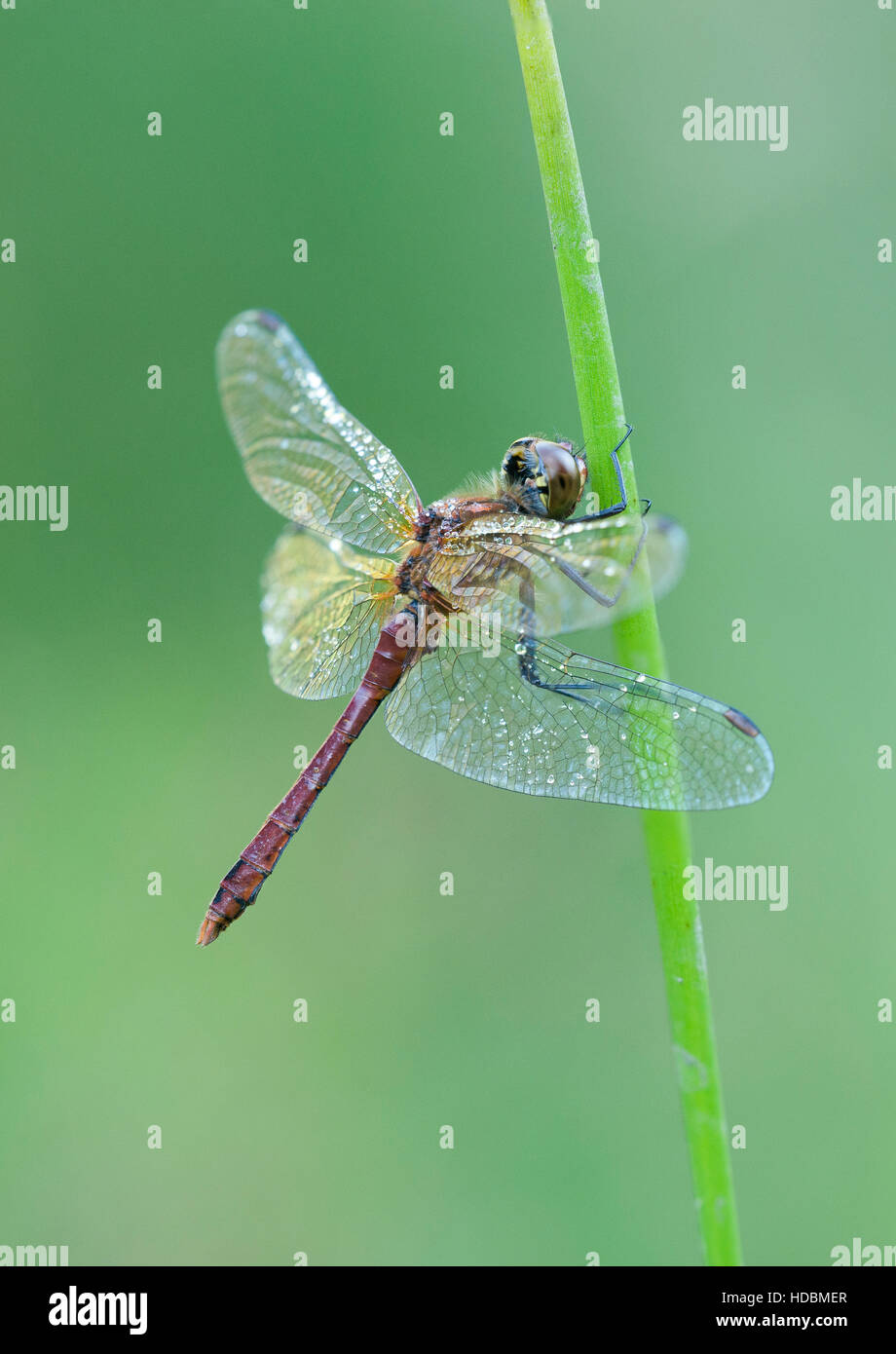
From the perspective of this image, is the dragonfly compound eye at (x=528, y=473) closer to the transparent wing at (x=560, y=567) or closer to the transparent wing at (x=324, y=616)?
the transparent wing at (x=560, y=567)

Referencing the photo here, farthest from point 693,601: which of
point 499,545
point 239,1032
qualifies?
point 239,1032

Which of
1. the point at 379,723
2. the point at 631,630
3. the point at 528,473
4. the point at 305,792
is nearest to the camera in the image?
the point at 631,630

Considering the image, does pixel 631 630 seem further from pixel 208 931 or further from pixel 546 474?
pixel 208 931

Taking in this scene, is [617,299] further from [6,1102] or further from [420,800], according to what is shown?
[6,1102]

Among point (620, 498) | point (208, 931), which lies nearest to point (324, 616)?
point (208, 931)

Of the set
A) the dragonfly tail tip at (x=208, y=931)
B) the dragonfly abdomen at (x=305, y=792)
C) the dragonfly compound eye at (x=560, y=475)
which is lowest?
the dragonfly tail tip at (x=208, y=931)

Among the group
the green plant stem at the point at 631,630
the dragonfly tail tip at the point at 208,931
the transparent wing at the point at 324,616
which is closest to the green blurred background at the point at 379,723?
the transparent wing at the point at 324,616
